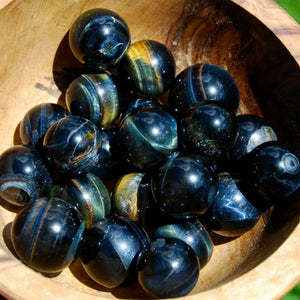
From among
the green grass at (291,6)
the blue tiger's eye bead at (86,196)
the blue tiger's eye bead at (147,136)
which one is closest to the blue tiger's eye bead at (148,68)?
the blue tiger's eye bead at (147,136)

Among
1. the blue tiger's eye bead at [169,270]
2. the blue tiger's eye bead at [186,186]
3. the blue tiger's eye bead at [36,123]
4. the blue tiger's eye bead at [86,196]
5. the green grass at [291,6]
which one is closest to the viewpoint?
the blue tiger's eye bead at [169,270]

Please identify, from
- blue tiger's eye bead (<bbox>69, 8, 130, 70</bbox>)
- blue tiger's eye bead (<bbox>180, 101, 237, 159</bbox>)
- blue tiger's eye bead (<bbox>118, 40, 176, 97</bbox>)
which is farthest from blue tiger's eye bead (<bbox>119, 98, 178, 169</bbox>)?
blue tiger's eye bead (<bbox>69, 8, 130, 70</bbox>)

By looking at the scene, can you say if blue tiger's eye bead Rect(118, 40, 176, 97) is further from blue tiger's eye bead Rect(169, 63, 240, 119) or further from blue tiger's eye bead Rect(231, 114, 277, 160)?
blue tiger's eye bead Rect(231, 114, 277, 160)

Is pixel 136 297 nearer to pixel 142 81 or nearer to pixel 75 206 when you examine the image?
pixel 75 206

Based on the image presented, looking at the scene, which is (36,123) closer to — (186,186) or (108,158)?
(108,158)

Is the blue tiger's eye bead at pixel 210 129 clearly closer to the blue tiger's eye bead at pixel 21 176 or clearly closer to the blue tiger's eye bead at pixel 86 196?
the blue tiger's eye bead at pixel 86 196

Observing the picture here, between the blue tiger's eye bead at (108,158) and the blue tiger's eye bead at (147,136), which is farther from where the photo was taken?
the blue tiger's eye bead at (108,158)
